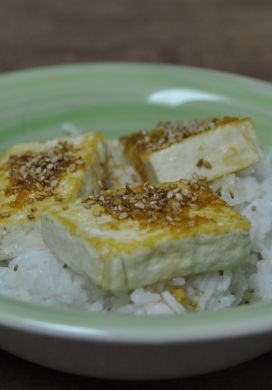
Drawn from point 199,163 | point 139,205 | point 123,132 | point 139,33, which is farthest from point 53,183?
point 139,33

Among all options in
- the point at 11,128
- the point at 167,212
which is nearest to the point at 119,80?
the point at 11,128

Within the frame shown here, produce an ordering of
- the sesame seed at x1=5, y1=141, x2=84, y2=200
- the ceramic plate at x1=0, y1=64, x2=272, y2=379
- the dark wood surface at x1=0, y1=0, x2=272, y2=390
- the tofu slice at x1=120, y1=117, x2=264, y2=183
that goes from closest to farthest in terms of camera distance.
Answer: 1. the ceramic plate at x1=0, y1=64, x2=272, y2=379
2. the sesame seed at x1=5, y1=141, x2=84, y2=200
3. the tofu slice at x1=120, y1=117, x2=264, y2=183
4. the dark wood surface at x1=0, y1=0, x2=272, y2=390

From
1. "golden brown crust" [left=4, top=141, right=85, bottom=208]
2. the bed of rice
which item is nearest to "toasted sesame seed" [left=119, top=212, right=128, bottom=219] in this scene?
the bed of rice

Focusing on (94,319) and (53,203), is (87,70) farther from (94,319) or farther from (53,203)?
(94,319)

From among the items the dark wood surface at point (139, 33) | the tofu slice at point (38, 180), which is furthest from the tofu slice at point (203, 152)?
the dark wood surface at point (139, 33)

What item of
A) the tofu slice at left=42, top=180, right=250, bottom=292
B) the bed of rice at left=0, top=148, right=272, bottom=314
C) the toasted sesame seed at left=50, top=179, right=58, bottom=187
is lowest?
the bed of rice at left=0, top=148, right=272, bottom=314

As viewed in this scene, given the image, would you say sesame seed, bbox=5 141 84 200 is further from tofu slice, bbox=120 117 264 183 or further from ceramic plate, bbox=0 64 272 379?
ceramic plate, bbox=0 64 272 379
